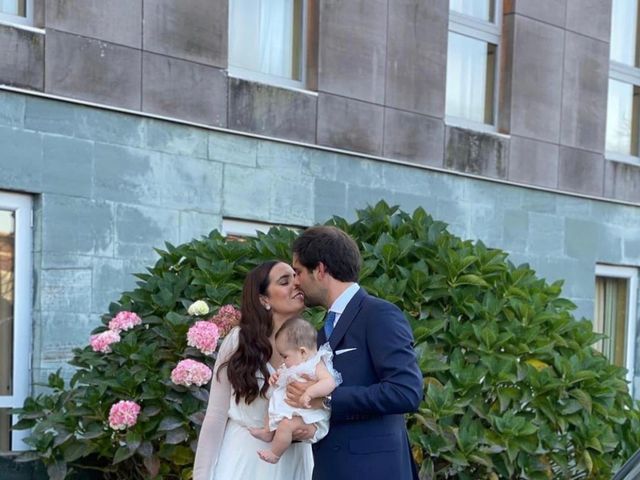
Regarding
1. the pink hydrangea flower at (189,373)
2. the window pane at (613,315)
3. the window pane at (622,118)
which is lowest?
the window pane at (613,315)

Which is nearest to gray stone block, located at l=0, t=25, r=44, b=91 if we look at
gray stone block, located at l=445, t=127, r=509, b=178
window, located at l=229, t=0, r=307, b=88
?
window, located at l=229, t=0, r=307, b=88

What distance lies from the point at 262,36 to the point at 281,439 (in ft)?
21.4

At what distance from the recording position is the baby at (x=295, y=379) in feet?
13.2

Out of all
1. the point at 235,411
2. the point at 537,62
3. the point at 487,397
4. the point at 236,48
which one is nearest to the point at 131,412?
the point at 235,411

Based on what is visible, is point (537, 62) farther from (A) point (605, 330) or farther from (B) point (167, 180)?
(B) point (167, 180)

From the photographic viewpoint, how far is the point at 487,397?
5809mm

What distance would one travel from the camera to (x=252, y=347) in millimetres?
4434

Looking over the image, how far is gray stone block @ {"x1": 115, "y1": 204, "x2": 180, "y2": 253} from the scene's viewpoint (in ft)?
28.4

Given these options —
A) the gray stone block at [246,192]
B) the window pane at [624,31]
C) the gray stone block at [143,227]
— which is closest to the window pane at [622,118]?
the window pane at [624,31]

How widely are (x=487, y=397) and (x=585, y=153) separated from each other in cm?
808

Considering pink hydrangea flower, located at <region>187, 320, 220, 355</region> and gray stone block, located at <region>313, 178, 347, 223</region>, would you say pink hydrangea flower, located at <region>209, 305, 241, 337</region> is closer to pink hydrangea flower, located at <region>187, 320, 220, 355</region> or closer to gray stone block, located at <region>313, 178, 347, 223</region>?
pink hydrangea flower, located at <region>187, 320, 220, 355</region>

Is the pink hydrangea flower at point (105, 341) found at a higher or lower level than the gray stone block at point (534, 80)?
lower

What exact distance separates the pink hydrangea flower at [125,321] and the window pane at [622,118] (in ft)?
30.9

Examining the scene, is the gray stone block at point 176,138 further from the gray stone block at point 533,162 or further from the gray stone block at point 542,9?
the gray stone block at point 542,9
